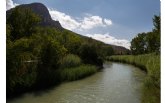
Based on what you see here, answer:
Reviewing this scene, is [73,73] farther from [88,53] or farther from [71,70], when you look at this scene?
[88,53]

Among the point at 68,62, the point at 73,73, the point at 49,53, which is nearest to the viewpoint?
the point at 49,53

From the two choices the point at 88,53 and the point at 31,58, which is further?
the point at 88,53

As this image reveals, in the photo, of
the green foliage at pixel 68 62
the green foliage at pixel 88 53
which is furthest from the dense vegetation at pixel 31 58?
the green foliage at pixel 88 53

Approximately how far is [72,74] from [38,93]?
102 inches

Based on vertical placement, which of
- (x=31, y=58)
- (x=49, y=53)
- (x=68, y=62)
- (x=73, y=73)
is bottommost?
(x=73, y=73)

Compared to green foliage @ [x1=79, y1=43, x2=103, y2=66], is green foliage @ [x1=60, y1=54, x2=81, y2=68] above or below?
below

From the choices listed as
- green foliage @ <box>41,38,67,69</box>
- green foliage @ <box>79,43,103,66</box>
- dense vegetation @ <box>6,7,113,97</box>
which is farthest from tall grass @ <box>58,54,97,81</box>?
green foliage @ <box>79,43,103,66</box>

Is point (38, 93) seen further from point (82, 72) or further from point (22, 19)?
point (82, 72)

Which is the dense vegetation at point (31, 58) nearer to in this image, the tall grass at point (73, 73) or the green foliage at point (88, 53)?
the tall grass at point (73, 73)

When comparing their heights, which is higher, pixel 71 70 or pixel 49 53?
pixel 49 53

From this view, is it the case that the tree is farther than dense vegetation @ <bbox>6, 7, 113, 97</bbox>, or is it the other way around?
the tree

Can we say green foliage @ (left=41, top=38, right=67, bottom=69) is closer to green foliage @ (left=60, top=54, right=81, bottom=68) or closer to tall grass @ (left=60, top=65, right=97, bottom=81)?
tall grass @ (left=60, top=65, right=97, bottom=81)

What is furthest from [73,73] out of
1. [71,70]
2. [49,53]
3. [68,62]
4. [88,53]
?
[88,53]
